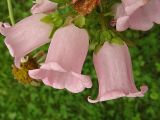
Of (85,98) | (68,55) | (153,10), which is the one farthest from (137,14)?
(85,98)

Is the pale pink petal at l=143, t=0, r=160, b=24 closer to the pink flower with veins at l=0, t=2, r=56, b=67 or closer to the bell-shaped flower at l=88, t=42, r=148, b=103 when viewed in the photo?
the bell-shaped flower at l=88, t=42, r=148, b=103

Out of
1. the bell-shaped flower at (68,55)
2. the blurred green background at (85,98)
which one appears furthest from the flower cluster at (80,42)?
the blurred green background at (85,98)

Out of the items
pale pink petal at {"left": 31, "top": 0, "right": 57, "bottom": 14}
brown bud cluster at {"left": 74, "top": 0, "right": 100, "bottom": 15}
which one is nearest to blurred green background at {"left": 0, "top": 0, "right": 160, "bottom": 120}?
pale pink petal at {"left": 31, "top": 0, "right": 57, "bottom": 14}

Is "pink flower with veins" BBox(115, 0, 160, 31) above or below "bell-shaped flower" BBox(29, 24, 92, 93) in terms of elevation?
above

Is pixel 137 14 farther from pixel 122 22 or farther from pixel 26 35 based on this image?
pixel 26 35

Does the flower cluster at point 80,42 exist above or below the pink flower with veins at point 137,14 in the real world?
below

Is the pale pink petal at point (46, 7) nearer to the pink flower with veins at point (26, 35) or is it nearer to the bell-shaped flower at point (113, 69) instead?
the pink flower with veins at point (26, 35)
